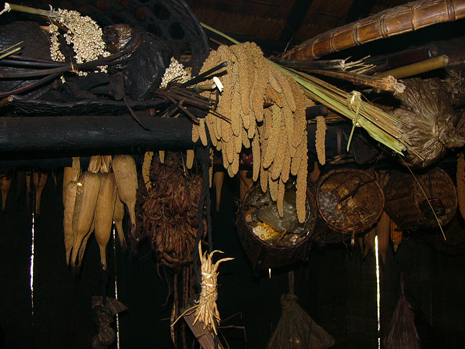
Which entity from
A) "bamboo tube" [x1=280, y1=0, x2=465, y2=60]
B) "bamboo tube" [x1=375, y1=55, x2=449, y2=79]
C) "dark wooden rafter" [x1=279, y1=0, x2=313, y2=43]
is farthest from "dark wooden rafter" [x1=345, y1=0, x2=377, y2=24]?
"bamboo tube" [x1=375, y1=55, x2=449, y2=79]

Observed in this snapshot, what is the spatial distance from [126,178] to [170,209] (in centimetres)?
35

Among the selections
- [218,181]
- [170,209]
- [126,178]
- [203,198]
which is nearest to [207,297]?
[203,198]

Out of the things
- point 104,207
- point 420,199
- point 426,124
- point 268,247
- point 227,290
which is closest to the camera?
point 426,124

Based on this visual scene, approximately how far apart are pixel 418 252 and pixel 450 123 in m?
3.35

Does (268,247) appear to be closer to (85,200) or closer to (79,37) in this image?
(85,200)

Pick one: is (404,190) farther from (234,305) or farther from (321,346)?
(234,305)

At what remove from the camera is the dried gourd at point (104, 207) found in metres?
2.37

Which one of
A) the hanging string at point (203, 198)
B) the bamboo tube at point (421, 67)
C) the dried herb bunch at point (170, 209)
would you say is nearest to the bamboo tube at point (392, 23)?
A: the bamboo tube at point (421, 67)

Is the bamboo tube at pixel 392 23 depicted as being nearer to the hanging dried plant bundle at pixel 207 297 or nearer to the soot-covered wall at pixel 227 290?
the hanging dried plant bundle at pixel 207 297

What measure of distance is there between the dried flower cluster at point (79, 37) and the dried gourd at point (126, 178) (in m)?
0.67

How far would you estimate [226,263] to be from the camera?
156 inches

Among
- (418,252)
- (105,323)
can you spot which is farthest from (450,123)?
(418,252)

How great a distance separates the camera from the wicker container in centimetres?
305

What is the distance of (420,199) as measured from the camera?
124 inches
